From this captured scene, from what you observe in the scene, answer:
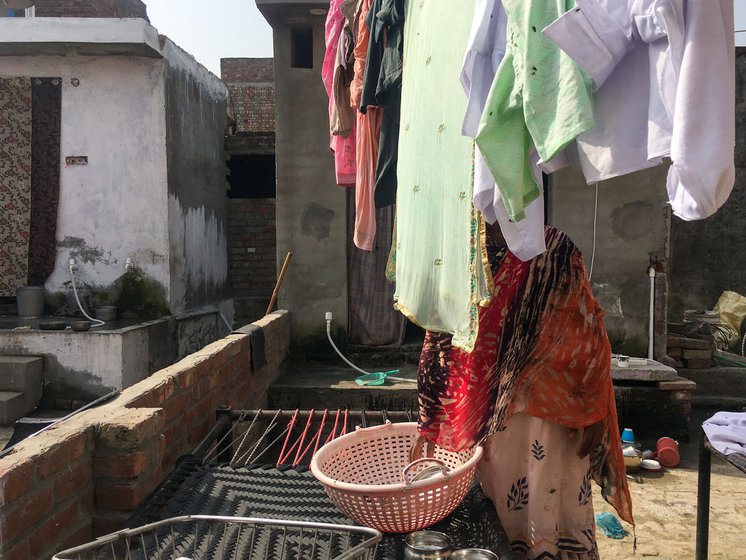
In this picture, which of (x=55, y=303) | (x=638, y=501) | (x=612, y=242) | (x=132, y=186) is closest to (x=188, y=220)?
(x=132, y=186)

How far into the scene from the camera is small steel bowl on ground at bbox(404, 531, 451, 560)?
181cm

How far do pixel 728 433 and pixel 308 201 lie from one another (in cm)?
446

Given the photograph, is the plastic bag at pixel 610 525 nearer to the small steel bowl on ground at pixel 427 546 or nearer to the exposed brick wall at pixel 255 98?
the small steel bowl on ground at pixel 427 546

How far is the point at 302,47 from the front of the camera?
6191 millimetres

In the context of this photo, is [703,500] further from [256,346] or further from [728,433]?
[256,346]

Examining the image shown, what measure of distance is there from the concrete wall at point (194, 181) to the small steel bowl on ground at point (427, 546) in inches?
265

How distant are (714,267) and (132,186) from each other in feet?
27.4

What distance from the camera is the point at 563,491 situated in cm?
219

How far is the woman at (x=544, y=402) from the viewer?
214cm

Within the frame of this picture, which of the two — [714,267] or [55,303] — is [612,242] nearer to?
[714,267]

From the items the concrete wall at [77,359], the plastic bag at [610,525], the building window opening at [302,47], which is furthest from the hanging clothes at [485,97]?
the concrete wall at [77,359]

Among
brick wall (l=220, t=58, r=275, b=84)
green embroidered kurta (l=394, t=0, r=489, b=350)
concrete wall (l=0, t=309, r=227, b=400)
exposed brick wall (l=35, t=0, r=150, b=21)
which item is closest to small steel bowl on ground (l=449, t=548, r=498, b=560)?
green embroidered kurta (l=394, t=0, r=489, b=350)

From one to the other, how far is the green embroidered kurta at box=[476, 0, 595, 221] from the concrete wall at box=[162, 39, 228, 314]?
7.23 metres

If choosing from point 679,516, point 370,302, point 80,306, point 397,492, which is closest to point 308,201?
point 370,302
